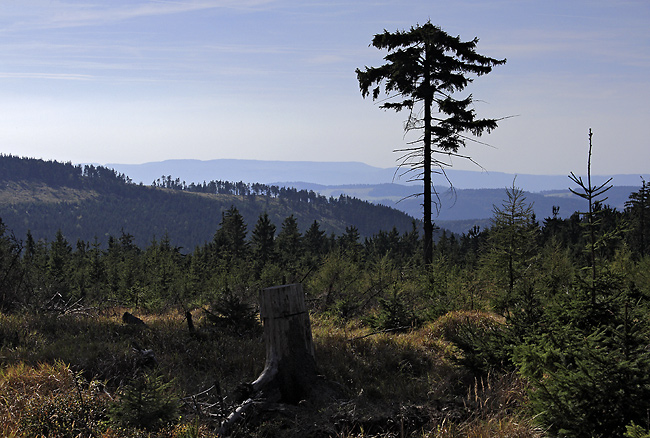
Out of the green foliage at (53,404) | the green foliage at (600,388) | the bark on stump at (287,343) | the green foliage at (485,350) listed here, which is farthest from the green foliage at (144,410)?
the green foliage at (485,350)

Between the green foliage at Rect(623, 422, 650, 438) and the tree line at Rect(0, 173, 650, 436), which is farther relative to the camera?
the tree line at Rect(0, 173, 650, 436)

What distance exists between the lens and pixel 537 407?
4.22m

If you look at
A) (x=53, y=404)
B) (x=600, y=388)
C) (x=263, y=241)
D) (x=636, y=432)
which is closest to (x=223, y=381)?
(x=53, y=404)

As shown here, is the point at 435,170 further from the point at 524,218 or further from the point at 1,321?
the point at 1,321

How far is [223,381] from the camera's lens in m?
6.78

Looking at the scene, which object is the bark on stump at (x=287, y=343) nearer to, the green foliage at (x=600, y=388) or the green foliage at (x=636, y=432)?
the green foliage at (x=600, y=388)

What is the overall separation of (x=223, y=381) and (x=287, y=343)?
1.57 m

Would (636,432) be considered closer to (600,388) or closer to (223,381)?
(600,388)

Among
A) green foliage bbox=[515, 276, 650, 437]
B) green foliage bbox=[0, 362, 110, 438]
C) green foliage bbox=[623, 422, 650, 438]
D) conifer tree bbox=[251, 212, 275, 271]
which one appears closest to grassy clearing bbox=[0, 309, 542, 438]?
green foliage bbox=[0, 362, 110, 438]

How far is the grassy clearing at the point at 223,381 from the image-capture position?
4.71 m

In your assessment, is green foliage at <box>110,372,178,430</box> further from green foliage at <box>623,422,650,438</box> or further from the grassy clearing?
green foliage at <box>623,422,650,438</box>

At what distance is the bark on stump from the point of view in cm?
582

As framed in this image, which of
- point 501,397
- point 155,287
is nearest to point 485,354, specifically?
point 501,397

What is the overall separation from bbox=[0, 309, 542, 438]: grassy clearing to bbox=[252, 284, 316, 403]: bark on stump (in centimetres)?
44
